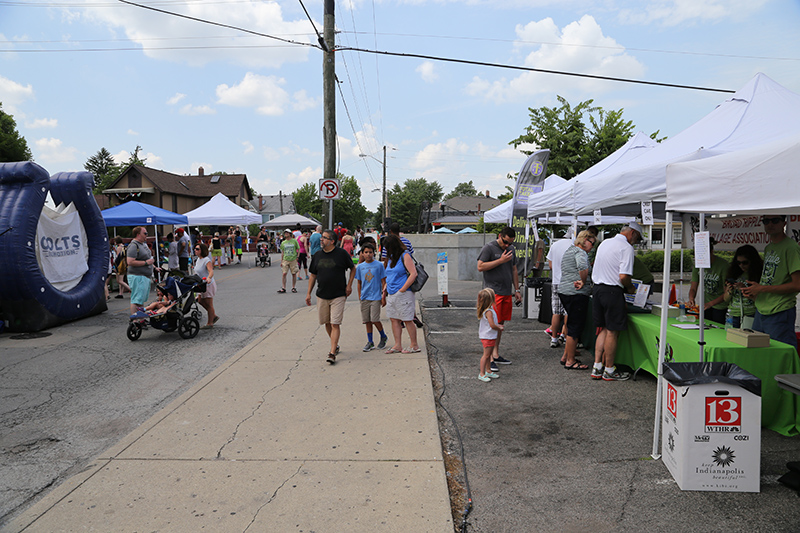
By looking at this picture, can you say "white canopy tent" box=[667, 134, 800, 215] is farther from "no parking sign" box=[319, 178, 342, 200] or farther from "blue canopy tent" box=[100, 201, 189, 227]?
"blue canopy tent" box=[100, 201, 189, 227]

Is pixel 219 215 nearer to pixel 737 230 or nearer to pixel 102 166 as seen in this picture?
pixel 737 230

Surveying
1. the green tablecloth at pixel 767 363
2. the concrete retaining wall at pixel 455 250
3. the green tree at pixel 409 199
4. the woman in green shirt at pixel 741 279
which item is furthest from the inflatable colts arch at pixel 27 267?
the green tree at pixel 409 199

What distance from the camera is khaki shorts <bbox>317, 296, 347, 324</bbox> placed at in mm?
7227

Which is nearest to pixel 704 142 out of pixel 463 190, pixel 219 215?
pixel 219 215

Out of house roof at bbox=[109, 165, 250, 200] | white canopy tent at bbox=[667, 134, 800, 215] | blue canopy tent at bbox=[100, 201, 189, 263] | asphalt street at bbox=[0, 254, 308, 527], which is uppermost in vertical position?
house roof at bbox=[109, 165, 250, 200]

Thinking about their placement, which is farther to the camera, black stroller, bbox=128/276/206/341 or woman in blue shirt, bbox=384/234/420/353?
black stroller, bbox=128/276/206/341

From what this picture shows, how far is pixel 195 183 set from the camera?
61.8 metres

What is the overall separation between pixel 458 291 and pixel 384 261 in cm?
746

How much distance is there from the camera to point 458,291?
51.1ft

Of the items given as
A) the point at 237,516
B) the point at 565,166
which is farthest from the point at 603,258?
the point at 565,166

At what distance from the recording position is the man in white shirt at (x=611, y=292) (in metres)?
6.08

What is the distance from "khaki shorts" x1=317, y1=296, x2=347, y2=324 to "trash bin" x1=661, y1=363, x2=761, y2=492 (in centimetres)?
456

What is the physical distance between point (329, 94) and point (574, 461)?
11129mm

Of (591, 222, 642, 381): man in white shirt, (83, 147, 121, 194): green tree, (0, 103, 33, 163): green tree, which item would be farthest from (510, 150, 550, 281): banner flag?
(83, 147, 121, 194): green tree
